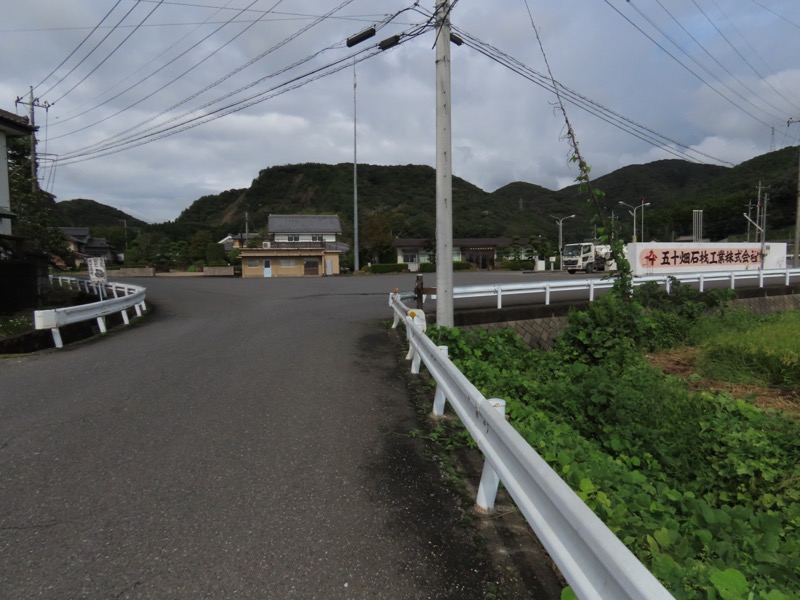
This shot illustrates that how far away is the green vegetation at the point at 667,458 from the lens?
234 cm

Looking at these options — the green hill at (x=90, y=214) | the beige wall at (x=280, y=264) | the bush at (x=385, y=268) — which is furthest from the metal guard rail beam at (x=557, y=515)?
the green hill at (x=90, y=214)

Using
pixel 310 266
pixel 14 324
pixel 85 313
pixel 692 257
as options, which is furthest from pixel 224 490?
pixel 310 266

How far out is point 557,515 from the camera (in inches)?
79.4

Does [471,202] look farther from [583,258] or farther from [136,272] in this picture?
[136,272]

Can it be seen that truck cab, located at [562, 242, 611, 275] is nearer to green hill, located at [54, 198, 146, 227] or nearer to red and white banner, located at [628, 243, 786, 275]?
red and white banner, located at [628, 243, 786, 275]

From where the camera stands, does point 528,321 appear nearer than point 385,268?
Yes

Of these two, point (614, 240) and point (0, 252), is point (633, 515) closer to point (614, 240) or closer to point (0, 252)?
point (614, 240)

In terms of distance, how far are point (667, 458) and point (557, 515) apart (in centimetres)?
291

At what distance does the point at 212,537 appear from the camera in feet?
8.59

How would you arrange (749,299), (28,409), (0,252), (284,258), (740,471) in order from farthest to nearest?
1. (284,258)
2. (749,299)
3. (0,252)
4. (28,409)
5. (740,471)

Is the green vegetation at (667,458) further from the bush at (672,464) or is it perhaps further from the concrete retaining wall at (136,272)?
the concrete retaining wall at (136,272)

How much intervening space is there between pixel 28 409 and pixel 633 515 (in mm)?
5547

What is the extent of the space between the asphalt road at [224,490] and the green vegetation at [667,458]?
85 centimetres

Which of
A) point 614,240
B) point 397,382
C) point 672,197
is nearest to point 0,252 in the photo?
point 397,382
